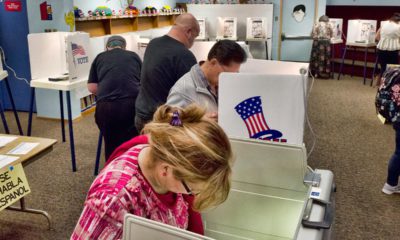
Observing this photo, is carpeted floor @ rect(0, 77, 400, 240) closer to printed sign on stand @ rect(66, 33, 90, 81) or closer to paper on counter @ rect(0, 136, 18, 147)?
paper on counter @ rect(0, 136, 18, 147)

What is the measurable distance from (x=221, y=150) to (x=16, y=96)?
207 inches

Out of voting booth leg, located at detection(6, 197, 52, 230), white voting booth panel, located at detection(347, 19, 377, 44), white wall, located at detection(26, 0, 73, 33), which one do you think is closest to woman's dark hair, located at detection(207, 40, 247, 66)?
voting booth leg, located at detection(6, 197, 52, 230)

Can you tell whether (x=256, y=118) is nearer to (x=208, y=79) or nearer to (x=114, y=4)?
(x=208, y=79)

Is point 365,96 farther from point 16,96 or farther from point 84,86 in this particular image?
point 16,96

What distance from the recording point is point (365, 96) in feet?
22.5

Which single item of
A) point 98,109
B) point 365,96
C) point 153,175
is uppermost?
point 153,175

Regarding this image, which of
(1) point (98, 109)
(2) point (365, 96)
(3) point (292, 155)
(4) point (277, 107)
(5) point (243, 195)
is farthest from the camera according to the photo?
(2) point (365, 96)

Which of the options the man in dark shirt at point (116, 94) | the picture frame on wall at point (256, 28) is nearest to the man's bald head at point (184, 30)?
the man in dark shirt at point (116, 94)

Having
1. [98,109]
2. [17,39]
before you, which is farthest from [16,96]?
[98,109]

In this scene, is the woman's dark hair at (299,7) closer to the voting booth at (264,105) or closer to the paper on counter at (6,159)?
the voting booth at (264,105)

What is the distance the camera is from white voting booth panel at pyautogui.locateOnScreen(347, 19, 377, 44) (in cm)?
800

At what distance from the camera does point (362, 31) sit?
8070mm

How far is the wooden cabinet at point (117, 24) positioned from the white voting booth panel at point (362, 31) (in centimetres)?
393

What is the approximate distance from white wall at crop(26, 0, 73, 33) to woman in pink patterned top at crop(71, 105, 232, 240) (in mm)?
4251
